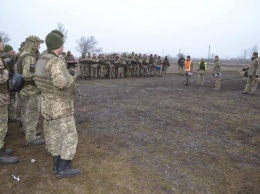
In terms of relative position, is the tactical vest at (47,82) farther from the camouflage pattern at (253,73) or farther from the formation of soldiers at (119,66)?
the formation of soldiers at (119,66)

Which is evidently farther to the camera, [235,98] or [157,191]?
[235,98]

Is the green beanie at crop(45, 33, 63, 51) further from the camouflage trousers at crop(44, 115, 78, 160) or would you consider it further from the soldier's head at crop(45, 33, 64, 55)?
the camouflage trousers at crop(44, 115, 78, 160)

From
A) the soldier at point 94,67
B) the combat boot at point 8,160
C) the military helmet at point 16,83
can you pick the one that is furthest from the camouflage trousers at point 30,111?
the soldier at point 94,67

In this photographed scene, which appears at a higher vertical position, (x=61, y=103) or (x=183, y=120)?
(x=61, y=103)

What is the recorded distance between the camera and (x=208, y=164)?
4656 millimetres

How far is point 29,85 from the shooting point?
15.9 ft

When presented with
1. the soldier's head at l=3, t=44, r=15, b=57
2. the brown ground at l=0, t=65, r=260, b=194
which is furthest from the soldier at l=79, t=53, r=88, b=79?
the soldier's head at l=3, t=44, r=15, b=57

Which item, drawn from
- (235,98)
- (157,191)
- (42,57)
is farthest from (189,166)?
(235,98)

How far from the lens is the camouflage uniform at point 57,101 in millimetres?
3549

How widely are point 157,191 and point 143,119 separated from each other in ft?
12.3

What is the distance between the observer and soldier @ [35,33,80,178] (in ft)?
11.7

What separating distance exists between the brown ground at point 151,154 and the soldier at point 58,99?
50cm

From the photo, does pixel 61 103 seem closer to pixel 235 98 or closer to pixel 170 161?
pixel 170 161

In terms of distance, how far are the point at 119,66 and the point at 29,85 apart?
14535 millimetres
